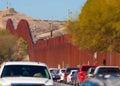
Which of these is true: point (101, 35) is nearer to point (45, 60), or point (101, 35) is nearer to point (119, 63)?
point (119, 63)

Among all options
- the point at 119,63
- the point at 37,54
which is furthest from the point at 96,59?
the point at 37,54

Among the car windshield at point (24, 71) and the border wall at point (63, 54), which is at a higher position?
the car windshield at point (24, 71)

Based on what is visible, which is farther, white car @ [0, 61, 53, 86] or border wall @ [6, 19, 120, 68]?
border wall @ [6, 19, 120, 68]

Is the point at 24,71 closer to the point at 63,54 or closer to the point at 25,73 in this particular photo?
the point at 25,73

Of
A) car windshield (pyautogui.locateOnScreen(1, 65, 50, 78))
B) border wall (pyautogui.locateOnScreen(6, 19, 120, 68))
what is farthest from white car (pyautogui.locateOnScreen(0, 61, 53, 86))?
border wall (pyautogui.locateOnScreen(6, 19, 120, 68))

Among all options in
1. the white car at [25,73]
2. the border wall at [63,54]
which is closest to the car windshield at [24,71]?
the white car at [25,73]

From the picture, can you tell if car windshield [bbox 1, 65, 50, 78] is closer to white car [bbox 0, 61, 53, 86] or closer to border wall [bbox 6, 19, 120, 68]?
white car [bbox 0, 61, 53, 86]

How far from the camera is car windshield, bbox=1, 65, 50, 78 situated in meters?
18.9

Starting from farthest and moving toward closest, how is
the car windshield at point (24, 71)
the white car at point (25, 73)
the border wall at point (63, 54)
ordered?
the border wall at point (63, 54) < the car windshield at point (24, 71) < the white car at point (25, 73)

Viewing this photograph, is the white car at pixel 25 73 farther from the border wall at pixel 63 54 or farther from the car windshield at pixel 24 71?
the border wall at pixel 63 54

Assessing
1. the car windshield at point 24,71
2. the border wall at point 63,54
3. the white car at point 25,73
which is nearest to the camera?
the white car at point 25,73

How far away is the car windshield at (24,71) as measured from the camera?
62.0ft

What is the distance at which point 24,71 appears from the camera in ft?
62.3

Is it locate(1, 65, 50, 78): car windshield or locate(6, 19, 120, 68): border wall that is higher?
locate(1, 65, 50, 78): car windshield
